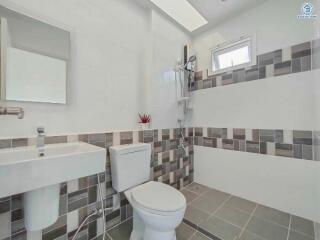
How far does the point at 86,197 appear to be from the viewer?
1.27m

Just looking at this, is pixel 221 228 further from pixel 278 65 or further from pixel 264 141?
pixel 278 65

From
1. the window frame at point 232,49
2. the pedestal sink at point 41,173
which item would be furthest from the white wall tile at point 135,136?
the window frame at point 232,49

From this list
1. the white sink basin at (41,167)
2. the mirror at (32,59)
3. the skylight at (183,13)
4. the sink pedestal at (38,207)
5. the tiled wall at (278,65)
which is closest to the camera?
the white sink basin at (41,167)

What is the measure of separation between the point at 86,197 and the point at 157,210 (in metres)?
0.64

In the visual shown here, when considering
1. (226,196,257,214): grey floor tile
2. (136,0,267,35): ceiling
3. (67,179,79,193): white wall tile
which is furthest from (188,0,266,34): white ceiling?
(226,196,257,214): grey floor tile

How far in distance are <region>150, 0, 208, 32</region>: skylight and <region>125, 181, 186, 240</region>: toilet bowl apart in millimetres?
1954

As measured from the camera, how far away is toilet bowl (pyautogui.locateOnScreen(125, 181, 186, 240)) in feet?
3.35

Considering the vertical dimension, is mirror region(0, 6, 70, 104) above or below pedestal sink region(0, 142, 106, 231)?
above

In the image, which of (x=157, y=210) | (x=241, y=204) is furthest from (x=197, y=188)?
(x=157, y=210)

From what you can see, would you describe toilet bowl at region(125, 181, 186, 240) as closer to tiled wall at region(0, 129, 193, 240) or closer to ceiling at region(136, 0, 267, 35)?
tiled wall at region(0, 129, 193, 240)

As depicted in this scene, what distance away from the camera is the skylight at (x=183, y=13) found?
177cm


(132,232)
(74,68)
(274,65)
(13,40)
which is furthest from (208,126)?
(13,40)

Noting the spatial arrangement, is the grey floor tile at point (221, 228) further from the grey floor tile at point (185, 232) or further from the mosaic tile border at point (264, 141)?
the mosaic tile border at point (264, 141)

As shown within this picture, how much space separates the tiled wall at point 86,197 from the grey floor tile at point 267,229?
93cm
